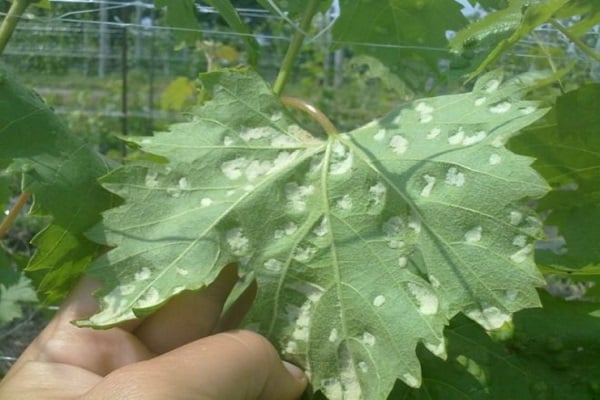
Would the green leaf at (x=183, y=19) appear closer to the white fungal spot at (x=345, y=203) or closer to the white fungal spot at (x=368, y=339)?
the white fungal spot at (x=345, y=203)

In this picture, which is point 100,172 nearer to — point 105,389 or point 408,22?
point 105,389

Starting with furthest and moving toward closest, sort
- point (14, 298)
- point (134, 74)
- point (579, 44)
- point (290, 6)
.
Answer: point (134, 74)
point (14, 298)
point (290, 6)
point (579, 44)

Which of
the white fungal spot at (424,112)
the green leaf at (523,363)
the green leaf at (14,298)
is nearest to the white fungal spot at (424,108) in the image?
the white fungal spot at (424,112)

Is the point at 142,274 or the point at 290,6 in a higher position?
the point at 290,6

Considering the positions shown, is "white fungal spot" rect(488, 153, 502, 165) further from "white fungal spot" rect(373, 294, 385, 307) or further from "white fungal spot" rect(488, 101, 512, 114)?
"white fungal spot" rect(373, 294, 385, 307)

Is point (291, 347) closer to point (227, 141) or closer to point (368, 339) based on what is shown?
point (368, 339)

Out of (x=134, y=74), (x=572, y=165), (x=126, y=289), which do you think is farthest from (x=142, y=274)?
(x=134, y=74)
